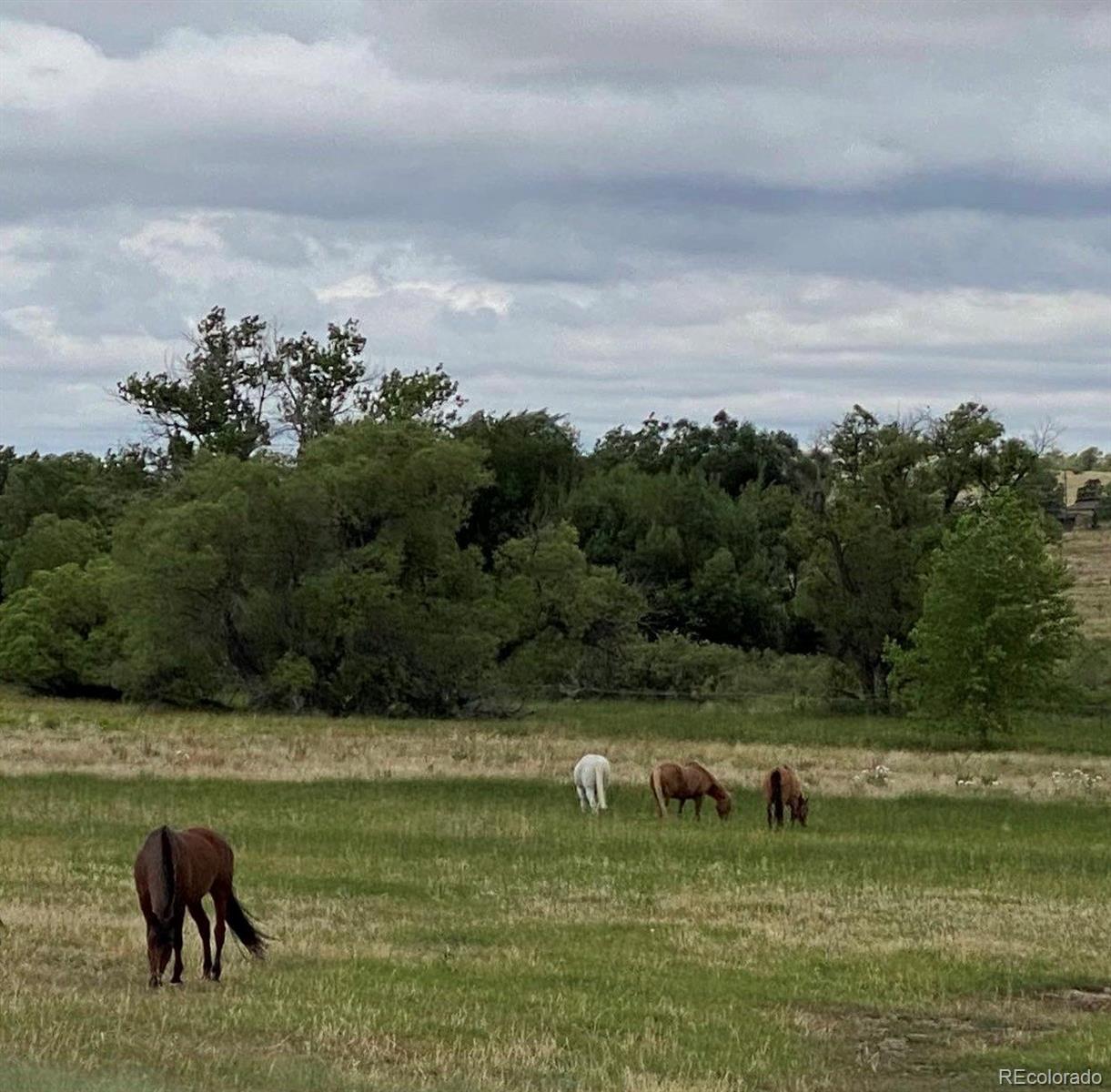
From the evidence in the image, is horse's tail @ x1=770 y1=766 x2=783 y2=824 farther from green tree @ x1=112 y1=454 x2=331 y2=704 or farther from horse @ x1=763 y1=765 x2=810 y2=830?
green tree @ x1=112 y1=454 x2=331 y2=704

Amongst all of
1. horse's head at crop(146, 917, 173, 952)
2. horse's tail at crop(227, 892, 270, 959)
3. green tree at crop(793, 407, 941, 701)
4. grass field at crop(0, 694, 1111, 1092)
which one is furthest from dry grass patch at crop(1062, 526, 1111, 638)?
horse's head at crop(146, 917, 173, 952)

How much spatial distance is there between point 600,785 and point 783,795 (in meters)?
3.36

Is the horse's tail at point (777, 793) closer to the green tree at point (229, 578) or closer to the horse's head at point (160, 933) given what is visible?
the horse's head at point (160, 933)

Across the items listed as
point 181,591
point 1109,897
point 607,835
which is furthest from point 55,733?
point 1109,897

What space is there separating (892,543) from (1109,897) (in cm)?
4796

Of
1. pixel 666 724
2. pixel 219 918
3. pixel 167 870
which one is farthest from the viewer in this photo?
pixel 666 724

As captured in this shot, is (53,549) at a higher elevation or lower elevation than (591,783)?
higher

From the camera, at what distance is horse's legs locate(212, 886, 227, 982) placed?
49.2 feet

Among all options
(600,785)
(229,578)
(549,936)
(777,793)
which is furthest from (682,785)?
(229,578)

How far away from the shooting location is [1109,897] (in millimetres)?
22891

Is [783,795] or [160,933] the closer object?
[160,933]

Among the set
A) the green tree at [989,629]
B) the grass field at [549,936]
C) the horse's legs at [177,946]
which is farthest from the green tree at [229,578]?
the horse's legs at [177,946]

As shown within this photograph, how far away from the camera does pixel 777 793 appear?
30.6 metres

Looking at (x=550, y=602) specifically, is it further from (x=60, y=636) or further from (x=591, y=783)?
(x=591, y=783)
